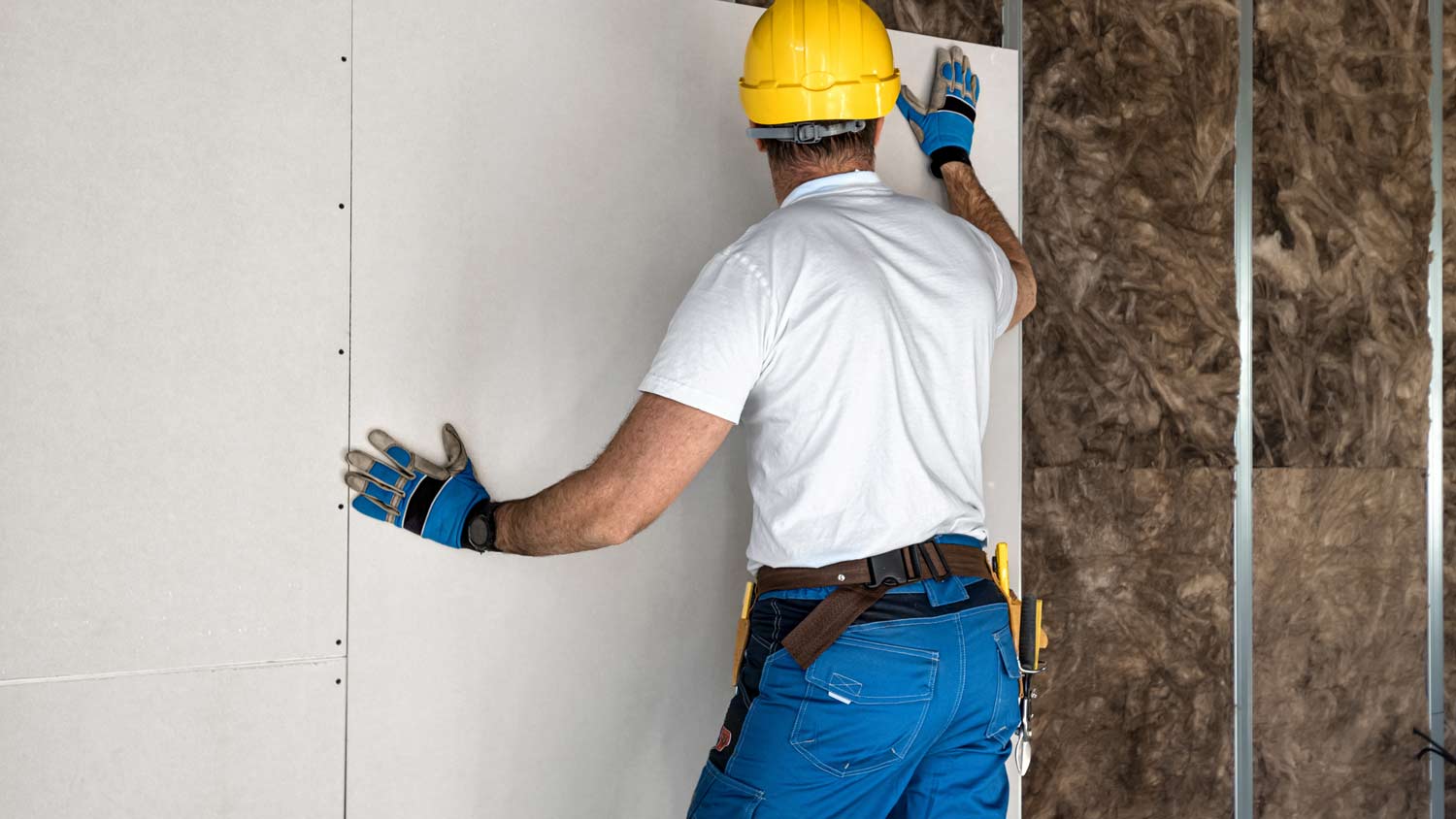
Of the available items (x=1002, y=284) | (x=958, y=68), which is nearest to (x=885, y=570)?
(x=1002, y=284)

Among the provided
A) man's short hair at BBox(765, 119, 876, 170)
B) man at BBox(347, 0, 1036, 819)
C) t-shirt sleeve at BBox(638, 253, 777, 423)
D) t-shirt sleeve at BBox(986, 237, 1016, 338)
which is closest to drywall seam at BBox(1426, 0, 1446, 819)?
t-shirt sleeve at BBox(986, 237, 1016, 338)

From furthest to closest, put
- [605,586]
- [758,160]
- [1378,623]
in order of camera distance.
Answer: [1378,623] → [758,160] → [605,586]

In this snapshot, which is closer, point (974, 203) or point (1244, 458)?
point (974, 203)

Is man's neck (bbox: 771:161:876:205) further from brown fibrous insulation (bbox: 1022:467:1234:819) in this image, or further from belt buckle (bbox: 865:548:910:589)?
brown fibrous insulation (bbox: 1022:467:1234:819)

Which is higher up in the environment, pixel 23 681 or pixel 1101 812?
pixel 23 681

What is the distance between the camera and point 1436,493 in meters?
2.88

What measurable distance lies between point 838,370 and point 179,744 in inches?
43.1

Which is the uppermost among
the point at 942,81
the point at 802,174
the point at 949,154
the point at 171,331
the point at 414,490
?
Result: the point at 942,81

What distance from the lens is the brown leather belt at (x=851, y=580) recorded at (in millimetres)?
1493

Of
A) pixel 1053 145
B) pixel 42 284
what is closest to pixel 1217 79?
pixel 1053 145

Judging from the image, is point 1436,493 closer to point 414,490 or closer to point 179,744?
point 414,490

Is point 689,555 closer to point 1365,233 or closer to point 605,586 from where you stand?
point 605,586

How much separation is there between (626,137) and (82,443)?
0.97m

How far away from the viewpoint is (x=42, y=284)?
5.16 ft
